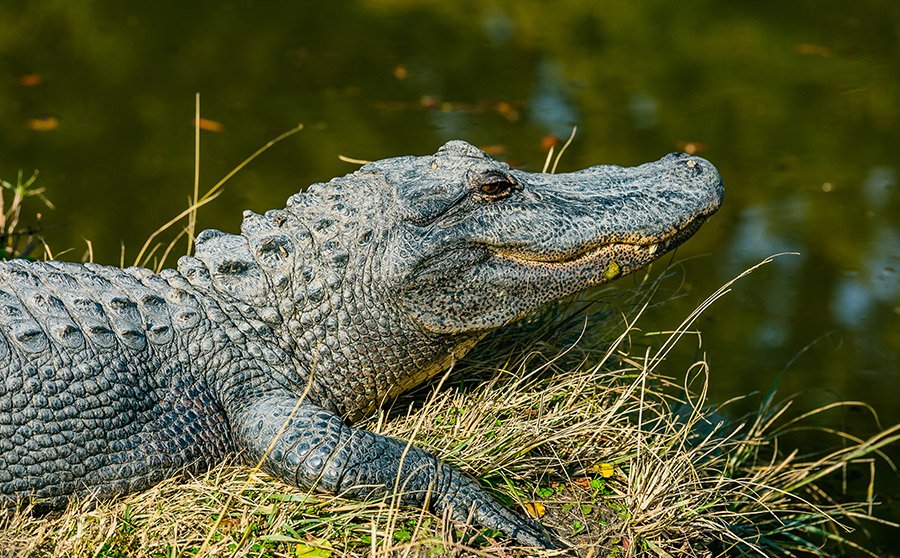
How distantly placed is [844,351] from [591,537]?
3.32m

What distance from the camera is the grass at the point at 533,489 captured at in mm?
3459

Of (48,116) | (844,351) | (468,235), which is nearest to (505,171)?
(468,235)

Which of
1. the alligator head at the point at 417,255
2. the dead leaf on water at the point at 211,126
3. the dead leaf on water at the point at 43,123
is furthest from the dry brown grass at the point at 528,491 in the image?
the dead leaf on water at the point at 43,123

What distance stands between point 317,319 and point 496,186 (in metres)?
0.82

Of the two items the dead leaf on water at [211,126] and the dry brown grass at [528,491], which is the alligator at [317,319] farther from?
the dead leaf on water at [211,126]

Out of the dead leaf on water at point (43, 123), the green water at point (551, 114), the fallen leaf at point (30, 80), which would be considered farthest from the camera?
the fallen leaf at point (30, 80)

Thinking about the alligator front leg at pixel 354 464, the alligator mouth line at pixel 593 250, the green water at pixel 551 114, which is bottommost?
the green water at pixel 551 114

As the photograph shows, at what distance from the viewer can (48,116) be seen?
28.8 ft

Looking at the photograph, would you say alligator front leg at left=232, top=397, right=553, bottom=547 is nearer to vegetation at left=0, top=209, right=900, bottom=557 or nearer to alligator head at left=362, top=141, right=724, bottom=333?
vegetation at left=0, top=209, right=900, bottom=557

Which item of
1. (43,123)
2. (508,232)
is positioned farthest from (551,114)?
(508,232)

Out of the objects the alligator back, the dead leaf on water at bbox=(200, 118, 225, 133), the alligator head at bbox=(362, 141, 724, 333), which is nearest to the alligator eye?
the alligator head at bbox=(362, 141, 724, 333)

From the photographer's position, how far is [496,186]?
3.95 m

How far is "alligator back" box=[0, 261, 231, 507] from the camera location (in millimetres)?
3502

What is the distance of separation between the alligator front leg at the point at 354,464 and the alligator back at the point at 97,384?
22 cm
